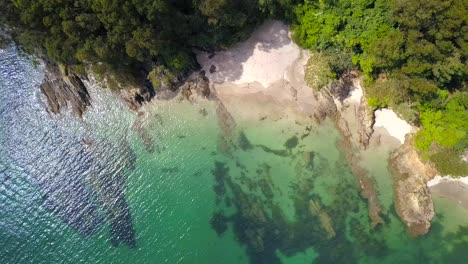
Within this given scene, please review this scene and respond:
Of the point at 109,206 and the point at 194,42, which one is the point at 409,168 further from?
the point at 109,206

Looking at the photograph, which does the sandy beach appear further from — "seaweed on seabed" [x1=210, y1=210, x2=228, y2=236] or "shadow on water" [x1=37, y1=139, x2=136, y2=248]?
"shadow on water" [x1=37, y1=139, x2=136, y2=248]

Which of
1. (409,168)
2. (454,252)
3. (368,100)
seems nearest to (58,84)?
(368,100)

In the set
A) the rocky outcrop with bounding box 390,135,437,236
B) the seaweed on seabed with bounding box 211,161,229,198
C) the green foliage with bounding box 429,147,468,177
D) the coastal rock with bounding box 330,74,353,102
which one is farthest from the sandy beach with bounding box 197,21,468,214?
the green foliage with bounding box 429,147,468,177

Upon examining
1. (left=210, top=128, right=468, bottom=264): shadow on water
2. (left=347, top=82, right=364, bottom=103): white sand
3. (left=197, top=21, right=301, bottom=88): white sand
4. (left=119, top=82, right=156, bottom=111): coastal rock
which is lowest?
(left=210, top=128, right=468, bottom=264): shadow on water

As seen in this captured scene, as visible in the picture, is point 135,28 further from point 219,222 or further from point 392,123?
point 392,123

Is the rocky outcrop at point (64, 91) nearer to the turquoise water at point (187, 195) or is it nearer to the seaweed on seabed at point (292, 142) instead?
the turquoise water at point (187, 195)

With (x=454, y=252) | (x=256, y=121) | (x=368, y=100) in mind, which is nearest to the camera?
(x=454, y=252)
